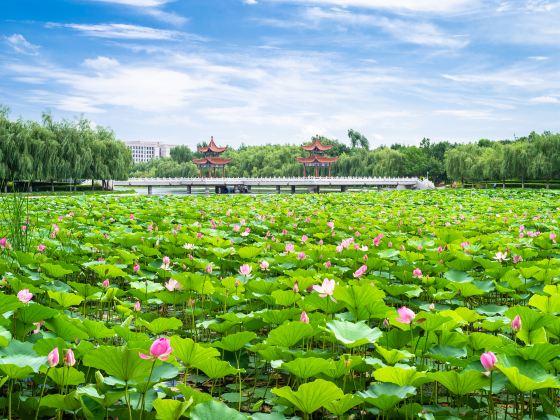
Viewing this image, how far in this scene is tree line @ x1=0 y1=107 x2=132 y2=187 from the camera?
23828 mm

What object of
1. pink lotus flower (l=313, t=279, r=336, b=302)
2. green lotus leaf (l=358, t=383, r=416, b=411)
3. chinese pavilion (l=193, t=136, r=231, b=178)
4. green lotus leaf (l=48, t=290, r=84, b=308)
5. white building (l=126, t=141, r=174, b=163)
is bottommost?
green lotus leaf (l=358, t=383, r=416, b=411)

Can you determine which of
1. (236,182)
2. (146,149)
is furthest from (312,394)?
(146,149)

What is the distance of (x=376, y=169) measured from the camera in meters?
51.6

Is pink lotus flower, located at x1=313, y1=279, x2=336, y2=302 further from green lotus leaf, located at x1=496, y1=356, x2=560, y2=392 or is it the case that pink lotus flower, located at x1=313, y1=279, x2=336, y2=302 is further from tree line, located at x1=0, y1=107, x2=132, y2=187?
tree line, located at x1=0, y1=107, x2=132, y2=187

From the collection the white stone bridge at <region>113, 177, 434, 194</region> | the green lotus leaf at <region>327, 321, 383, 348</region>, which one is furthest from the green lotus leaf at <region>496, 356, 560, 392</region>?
the white stone bridge at <region>113, 177, 434, 194</region>

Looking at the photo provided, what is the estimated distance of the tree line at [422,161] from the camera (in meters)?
34.0

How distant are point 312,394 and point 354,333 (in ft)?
1.47

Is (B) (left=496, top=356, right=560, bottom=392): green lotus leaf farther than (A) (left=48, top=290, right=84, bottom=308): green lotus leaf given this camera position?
No

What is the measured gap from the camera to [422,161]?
183 ft

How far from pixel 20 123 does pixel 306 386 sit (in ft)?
90.6

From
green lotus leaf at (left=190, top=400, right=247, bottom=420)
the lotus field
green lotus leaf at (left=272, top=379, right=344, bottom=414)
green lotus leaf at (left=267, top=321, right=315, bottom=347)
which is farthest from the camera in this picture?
green lotus leaf at (left=267, top=321, right=315, bottom=347)

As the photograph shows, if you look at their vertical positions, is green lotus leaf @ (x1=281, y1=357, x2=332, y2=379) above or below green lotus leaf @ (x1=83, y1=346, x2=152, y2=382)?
below

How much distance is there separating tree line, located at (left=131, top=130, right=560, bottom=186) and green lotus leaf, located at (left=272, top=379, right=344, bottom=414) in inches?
1390

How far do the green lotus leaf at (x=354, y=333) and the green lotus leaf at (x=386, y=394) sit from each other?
0.18 m
